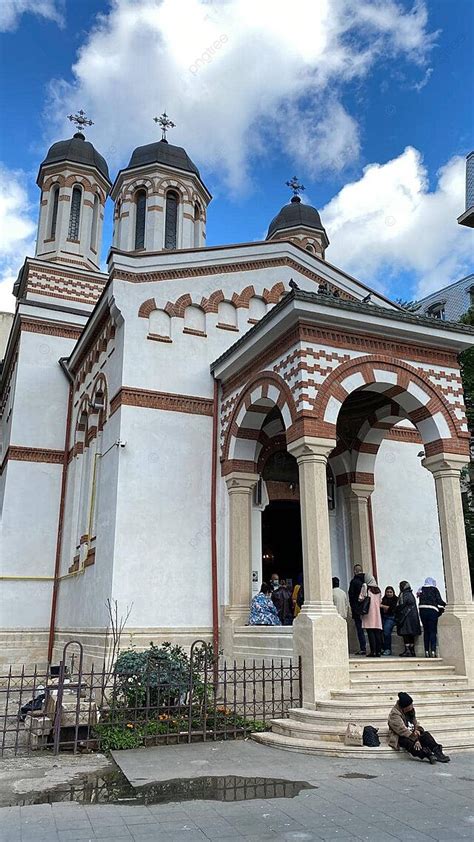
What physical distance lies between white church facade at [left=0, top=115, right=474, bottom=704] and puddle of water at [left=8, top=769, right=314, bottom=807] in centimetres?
255

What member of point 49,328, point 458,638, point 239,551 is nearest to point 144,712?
point 239,551

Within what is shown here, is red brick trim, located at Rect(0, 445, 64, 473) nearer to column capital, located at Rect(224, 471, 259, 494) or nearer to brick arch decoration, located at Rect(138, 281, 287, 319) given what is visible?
brick arch decoration, located at Rect(138, 281, 287, 319)

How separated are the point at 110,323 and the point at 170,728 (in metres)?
8.27

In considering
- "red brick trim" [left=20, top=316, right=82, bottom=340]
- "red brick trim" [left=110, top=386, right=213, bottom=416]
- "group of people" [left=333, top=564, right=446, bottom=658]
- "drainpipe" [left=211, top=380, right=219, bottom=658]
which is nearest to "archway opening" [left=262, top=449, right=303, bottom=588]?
"drainpipe" [left=211, top=380, right=219, bottom=658]

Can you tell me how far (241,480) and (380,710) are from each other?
5.03 meters

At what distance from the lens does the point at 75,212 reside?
20.5 m

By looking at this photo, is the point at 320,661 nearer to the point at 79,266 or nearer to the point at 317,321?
the point at 317,321

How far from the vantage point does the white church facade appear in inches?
402

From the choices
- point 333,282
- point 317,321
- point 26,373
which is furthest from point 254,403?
point 26,373

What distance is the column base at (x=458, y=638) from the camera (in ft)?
31.3

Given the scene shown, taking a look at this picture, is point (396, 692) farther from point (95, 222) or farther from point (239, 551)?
point (95, 222)

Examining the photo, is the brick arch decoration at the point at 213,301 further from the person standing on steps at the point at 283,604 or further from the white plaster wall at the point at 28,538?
the person standing on steps at the point at 283,604

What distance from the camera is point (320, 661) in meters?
8.77

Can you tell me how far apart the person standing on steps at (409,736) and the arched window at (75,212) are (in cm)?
1703
